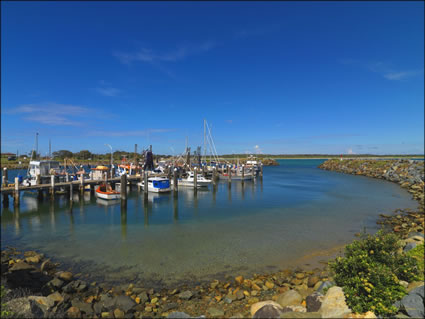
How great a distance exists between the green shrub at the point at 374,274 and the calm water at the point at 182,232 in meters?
6.12

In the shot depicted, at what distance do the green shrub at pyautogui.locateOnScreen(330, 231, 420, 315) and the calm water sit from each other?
20.1 feet

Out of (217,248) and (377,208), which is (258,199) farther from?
(217,248)

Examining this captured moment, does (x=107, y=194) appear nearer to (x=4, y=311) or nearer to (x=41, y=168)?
(x=41, y=168)

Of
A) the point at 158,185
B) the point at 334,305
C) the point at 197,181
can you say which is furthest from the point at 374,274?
the point at 197,181

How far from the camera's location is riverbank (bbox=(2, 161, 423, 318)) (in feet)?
31.4

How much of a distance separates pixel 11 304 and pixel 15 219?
72.2ft

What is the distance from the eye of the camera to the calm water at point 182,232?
14625 millimetres

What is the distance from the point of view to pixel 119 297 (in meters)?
10.8

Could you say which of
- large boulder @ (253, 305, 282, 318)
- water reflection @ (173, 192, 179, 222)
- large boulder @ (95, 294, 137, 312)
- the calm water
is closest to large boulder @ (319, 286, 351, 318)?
large boulder @ (253, 305, 282, 318)

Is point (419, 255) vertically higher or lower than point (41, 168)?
lower

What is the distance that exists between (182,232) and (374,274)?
16019 mm

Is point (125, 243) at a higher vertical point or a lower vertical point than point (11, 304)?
lower

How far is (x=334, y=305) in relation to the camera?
7.85m

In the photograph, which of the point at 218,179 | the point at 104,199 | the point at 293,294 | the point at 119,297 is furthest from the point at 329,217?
the point at 218,179
